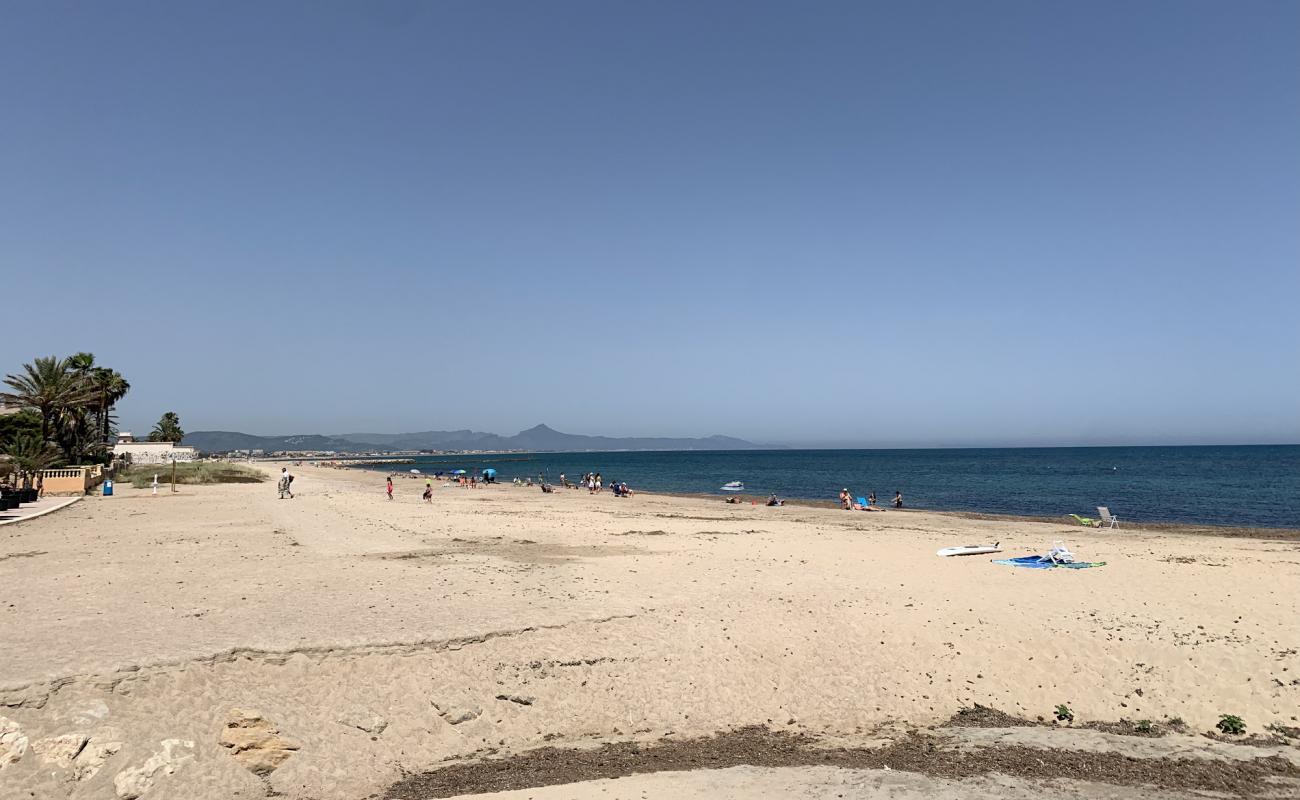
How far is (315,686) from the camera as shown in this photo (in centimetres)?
998

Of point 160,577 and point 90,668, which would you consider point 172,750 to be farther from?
point 160,577

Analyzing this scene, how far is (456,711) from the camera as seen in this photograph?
10.0 metres

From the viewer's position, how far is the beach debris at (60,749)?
7934 millimetres

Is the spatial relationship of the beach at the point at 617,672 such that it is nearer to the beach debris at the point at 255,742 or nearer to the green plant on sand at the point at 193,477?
the beach debris at the point at 255,742

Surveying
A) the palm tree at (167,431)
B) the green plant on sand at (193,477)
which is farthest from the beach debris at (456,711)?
the palm tree at (167,431)

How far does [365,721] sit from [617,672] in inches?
152

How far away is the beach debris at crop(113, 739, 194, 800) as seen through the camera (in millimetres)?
7918

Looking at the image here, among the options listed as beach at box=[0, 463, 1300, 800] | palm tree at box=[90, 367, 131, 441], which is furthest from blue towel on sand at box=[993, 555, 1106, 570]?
palm tree at box=[90, 367, 131, 441]

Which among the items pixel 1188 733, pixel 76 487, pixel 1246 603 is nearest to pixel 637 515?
pixel 1246 603

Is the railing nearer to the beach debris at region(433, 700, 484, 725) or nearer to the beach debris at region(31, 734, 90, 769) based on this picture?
the beach debris at region(31, 734, 90, 769)

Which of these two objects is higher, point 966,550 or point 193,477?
point 966,550

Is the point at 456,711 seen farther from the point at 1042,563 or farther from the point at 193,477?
the point at 193,477

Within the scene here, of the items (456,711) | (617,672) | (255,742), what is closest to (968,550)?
(617,672)

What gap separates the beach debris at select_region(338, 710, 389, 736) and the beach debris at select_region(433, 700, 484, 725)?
76 centimetres
